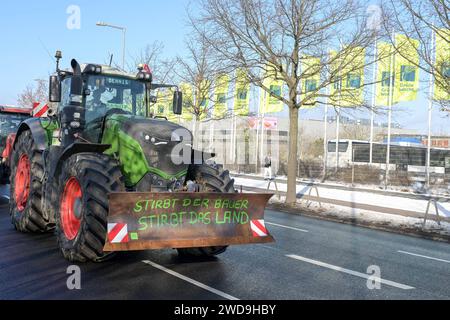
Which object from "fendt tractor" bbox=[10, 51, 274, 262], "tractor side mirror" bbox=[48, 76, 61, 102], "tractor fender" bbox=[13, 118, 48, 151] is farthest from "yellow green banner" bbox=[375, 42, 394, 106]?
"tractor side mirror" bbox=[48, 76, 61, 102]

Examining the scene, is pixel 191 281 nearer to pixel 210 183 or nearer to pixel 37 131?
pixel 210 183

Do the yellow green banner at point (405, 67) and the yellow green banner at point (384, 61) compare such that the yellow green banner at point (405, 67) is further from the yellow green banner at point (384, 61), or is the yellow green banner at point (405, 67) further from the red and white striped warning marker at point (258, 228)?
the red and white striped warning marker at point (258, 228)

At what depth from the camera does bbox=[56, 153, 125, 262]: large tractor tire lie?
671 centimetres

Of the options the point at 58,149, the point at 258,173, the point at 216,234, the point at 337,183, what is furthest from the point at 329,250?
the point at 258,173

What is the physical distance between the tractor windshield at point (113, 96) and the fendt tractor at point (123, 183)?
0.06 ft

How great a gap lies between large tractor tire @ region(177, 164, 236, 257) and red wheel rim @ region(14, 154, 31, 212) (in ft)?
12.0

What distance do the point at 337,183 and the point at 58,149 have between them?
946 inches

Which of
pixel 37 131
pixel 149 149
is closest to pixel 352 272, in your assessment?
pixel 149 149

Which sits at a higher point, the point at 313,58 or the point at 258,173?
the point at 313,58

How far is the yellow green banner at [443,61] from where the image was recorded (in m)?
13.3

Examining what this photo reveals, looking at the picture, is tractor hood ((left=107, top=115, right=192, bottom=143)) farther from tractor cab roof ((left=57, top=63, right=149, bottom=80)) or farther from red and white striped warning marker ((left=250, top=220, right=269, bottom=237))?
red and white striped warning marker ((left=250, top=220, right=269, bottom=237))

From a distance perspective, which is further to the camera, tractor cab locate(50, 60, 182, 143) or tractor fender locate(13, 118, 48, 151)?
tractor fender locate(13, 118, 48, 151)

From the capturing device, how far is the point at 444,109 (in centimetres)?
1467

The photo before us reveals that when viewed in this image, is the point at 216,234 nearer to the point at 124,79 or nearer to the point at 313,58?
the point at 124,79
